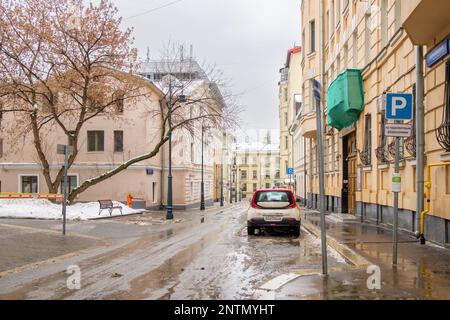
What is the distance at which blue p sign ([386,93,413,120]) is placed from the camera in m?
8.60

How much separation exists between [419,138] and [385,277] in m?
5.36

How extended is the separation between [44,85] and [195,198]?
77.8 ft

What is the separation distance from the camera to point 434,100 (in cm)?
1138

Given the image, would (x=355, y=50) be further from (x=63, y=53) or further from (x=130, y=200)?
(x=130, y=200)

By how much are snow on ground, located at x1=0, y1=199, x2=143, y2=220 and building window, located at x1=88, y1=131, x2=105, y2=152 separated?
10.3 metres

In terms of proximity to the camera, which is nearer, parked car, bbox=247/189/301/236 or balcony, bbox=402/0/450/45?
balcony, bbox=402/0/450/45

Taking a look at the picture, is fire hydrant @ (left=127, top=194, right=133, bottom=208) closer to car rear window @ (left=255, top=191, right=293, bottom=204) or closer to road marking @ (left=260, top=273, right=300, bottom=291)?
car rear window @ (left=255, top=191, right=293, bottom=204)

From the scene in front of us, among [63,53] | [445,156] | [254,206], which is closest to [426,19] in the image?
[445,156]

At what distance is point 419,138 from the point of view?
1202 cm

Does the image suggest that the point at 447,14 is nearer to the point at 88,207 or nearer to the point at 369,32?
the point at 369,32

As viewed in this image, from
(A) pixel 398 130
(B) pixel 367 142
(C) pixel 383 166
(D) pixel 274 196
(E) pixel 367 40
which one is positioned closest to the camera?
(A) pixel 398 130

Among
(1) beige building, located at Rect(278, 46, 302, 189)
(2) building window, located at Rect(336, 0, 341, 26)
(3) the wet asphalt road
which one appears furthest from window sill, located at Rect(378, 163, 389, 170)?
A: (1) beige building, located at Rect(278, 46, 302, 189)
